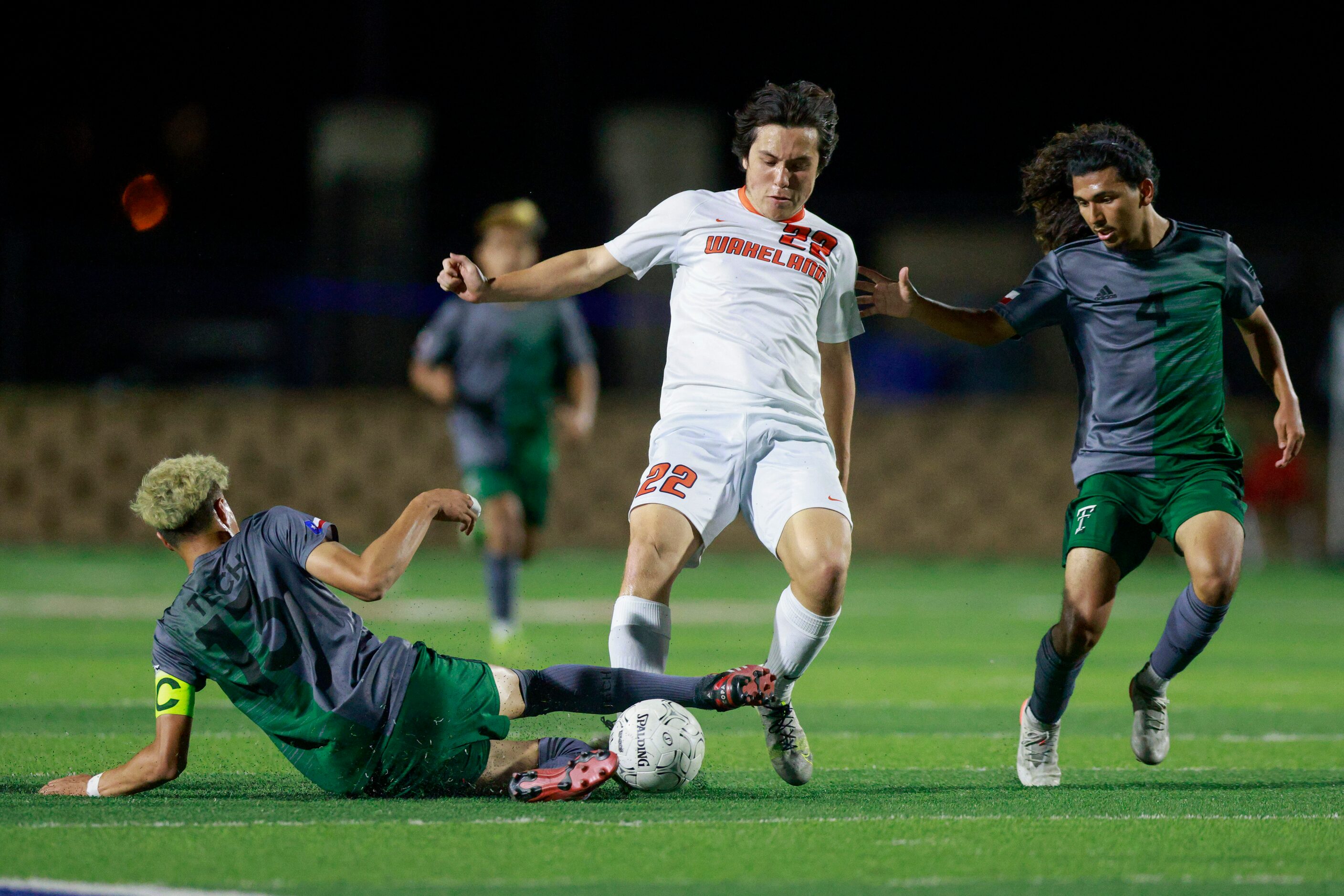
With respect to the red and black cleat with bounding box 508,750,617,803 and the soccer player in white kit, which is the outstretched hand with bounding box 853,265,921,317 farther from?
the red and black cleat with bounding box 508,750,617,803

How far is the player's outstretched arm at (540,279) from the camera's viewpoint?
17.5 ft

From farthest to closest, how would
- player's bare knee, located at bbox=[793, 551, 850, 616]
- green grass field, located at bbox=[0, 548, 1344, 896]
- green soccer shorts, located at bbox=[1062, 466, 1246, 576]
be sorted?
green soccer shorts, located at bbox=[1062, 466, 1246, 576], player's bare knee, located at bbox=[793, 551, 850, 616], green grass field, located at bbox=[0, 548, 1344, 896]

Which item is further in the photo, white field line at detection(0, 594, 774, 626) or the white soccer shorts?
white field line at detection(0, 594, 774, 626)

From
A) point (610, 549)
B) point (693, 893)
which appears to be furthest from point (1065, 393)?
point (693, 893)

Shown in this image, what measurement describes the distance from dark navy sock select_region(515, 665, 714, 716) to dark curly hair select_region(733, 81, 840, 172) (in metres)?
1.80

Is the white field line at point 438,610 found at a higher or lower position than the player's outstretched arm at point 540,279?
lower

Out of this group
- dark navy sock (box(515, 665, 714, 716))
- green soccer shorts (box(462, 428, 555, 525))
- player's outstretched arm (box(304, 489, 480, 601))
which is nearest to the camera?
player's outstretched arm (box(304, 489, 480, 601))

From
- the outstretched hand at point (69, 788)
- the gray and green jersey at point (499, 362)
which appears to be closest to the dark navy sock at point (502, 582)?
the gray and green jersey at point (499, 362)

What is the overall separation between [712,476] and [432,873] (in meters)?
1.80

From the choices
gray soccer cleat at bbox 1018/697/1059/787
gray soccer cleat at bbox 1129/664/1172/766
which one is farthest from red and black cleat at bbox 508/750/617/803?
gray soccer cleat at bbox 1129/664/1172/766

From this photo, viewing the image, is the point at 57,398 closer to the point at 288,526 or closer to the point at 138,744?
the point at 138,744

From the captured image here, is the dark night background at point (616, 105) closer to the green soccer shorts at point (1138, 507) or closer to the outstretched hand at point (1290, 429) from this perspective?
the outstretched hand at point (1290, 429)

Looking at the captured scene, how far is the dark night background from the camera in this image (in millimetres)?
20734

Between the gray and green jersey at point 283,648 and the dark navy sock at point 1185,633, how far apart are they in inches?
99.1
